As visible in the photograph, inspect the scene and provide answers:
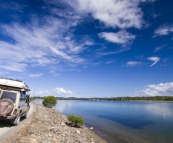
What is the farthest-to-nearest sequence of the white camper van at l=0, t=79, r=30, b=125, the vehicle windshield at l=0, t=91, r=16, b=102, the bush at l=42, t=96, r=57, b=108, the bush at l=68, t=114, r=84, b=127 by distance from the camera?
the bush at l=42, t=96, r=57, b=108, the bush at l=68, t=114, r=84, b=127, the vehicle windshield at l=0, t=91, r=16, b=102, the white camper van at l=0, t=79, r=30, b=125

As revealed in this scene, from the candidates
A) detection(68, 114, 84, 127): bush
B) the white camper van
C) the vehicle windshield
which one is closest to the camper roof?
the white camper van

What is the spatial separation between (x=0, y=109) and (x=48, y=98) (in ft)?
119

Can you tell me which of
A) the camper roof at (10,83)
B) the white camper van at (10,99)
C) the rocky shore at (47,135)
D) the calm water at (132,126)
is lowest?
the calm water at (132,126)

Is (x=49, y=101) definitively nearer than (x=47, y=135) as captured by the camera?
No

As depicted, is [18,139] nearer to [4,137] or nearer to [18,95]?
[4,137]

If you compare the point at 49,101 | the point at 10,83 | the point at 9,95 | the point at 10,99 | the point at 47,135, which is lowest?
the point at 47,135

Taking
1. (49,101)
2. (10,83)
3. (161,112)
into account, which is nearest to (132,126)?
(10,83)

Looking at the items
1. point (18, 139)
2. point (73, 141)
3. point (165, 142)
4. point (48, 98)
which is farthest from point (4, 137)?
point (48, 98)

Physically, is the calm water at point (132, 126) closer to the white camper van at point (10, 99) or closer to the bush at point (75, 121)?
the bush at point (75, 121)

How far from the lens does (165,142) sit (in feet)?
62.8

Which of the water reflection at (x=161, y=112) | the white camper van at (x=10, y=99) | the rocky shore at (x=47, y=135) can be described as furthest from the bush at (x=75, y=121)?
the water reflection at (x=161, y=112)

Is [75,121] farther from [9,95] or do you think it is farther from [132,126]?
[132,126]

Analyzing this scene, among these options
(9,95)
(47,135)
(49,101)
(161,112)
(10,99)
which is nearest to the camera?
(47,135)

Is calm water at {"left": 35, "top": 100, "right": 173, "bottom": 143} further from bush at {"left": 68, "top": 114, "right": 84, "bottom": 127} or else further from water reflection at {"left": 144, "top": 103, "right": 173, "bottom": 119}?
bush at {"left": 68, "top": 114, "right": 84, "bottom": 127}
